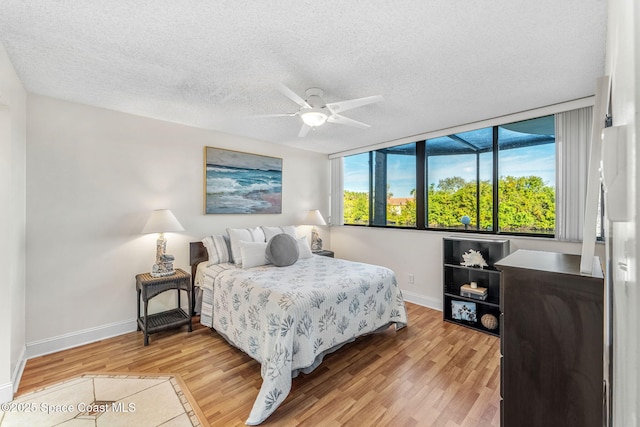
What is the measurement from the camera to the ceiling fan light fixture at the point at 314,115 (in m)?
2.26

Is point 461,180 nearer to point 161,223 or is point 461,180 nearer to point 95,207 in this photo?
point 161,223

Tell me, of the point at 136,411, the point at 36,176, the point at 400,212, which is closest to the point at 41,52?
the point at 36,176

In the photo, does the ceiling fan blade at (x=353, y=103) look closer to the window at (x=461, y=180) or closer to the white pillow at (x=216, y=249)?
the window at (x=461, y=180)

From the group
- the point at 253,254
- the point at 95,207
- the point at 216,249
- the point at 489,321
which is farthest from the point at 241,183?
the point at 489,321

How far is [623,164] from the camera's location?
1.44 ft

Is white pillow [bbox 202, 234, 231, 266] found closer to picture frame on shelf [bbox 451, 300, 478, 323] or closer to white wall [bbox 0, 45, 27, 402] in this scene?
white wall [bbox 0, 45, 27, 402]

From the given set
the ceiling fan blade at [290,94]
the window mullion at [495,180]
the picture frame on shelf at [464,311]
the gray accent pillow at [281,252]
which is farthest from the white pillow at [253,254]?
the window mullion at [495,180]

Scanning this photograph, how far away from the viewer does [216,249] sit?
Result: 3.37 meters

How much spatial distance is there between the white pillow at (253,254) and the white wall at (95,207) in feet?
2.68

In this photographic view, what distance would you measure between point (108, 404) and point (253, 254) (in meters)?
1.67

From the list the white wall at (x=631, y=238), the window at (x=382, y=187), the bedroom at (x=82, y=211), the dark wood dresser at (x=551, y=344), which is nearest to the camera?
the white wall at (x=631, y=238)

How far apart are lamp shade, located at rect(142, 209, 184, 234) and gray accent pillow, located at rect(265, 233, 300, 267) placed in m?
1.02

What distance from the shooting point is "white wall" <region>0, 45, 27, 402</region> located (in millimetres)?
1911

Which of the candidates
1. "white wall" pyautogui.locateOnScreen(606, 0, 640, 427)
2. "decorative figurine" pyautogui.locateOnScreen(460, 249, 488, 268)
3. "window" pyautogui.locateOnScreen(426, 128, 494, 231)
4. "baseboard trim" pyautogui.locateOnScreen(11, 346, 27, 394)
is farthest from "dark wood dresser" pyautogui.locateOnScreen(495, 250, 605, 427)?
"baseboard trim" pyautogui.locateOnScreen(11, 346, 27, 394)
